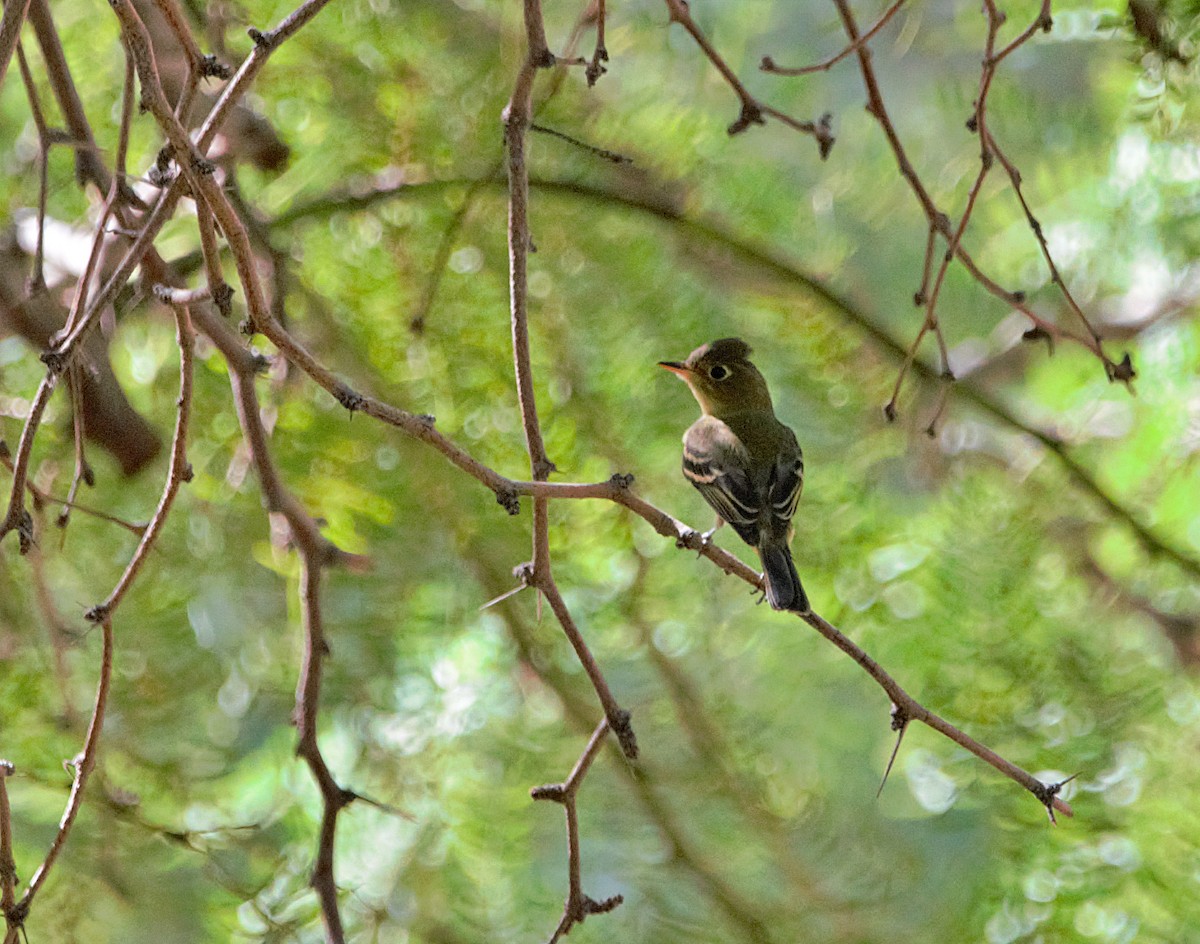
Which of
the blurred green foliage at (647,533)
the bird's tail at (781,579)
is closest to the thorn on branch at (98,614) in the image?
the blurred green foliage at (647,533)

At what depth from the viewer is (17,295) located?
1.68m

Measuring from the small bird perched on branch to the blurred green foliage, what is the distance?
0.04 m

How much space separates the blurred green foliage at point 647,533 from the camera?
5.09 ft

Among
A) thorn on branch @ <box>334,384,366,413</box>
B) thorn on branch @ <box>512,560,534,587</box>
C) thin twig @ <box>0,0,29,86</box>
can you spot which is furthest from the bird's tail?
thin twig @ <box>0,0,29,86</box>

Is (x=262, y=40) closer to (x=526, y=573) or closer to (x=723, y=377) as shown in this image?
(x=526, y=573)

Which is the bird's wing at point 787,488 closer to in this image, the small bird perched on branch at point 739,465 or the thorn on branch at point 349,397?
the small bird perched on branch at point 739,465

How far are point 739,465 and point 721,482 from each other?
0.34 feet

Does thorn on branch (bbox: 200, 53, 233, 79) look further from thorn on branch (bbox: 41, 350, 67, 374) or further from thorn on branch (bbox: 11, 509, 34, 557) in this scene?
thorn on branch (bbox: 11, 509, 34, 557)

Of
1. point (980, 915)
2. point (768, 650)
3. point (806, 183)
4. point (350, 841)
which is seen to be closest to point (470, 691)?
point (350, 841)

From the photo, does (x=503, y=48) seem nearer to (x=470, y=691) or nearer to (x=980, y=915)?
(x=470, y=691)

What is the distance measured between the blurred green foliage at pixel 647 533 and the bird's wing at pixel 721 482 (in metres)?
0.03

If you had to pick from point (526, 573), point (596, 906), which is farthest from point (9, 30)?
point (596, 906)

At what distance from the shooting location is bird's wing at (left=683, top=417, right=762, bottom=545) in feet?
5.99

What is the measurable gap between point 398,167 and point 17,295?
1.67ft
